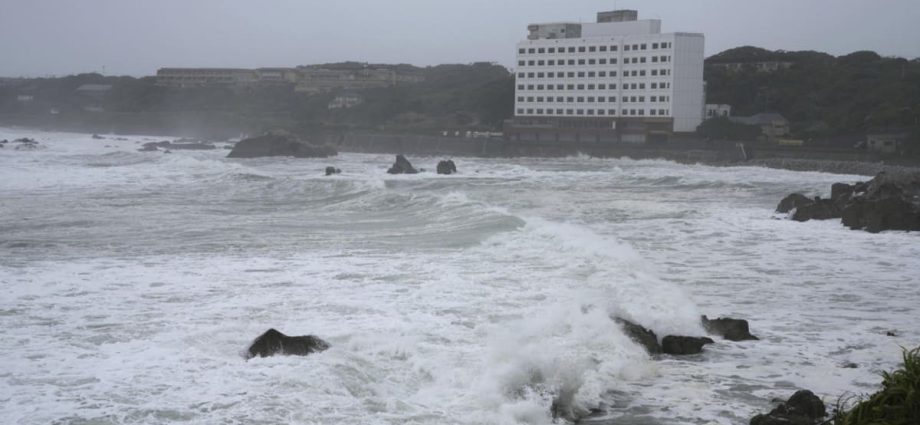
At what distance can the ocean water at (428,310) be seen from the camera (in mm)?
7246

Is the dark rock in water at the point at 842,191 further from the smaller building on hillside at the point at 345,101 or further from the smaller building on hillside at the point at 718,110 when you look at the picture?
the smaller building on hillside at the point at 345,101

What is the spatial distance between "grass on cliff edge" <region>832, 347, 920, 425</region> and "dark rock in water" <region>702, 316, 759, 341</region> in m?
4.71

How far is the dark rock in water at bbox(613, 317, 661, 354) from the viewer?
926cm

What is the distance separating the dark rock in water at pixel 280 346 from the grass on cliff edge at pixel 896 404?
469 cm

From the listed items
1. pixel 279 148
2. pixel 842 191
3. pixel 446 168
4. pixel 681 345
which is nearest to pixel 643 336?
pixel 681 345

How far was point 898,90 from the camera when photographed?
59562mm

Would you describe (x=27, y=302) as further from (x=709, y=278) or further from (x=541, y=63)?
(x=541, y=63)

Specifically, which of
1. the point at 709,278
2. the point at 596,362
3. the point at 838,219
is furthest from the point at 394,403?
the point at 838,219

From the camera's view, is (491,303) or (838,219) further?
(838,219)

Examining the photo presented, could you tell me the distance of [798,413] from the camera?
6656 millimetres

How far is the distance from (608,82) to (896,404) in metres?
59.5

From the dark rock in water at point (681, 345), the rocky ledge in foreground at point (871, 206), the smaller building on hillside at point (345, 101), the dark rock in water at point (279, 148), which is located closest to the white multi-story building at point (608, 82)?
the dark rock in water at point (279, 148)

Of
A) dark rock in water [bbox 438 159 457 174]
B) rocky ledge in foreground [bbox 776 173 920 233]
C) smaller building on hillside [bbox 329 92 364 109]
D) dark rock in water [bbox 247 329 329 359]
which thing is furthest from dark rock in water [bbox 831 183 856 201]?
smaller building on hillside [bbox 329 92 364 109]

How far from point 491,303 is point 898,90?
5656cm
